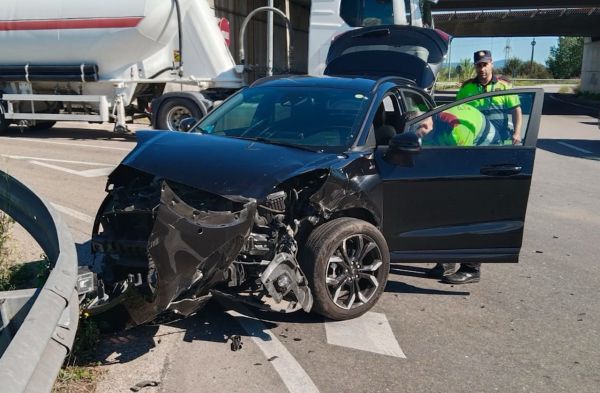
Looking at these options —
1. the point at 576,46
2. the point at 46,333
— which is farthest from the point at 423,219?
the point at 576,46

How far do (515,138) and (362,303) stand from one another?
1.83m

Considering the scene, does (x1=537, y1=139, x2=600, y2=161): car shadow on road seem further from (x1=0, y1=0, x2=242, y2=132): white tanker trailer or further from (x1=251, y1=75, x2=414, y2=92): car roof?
(x1=251, y1=75, x2=414, y2=92): car roof

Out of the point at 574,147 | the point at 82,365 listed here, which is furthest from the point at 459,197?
the point at 574,147

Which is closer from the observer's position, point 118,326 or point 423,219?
point 118,326

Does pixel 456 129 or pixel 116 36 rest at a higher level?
pixel 116 36

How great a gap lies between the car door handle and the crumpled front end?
6.61 feet

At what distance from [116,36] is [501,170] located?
9.53 metres

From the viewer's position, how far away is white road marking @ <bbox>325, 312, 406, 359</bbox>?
377 cm

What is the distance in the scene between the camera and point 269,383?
10.8ft

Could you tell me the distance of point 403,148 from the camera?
13.8ft

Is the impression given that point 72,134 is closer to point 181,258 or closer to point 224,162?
point 224,162

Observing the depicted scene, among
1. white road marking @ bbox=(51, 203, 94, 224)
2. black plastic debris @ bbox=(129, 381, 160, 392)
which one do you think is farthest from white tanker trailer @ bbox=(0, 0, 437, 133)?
black plastic debris @ bbox=(129, 381, 160, 392)

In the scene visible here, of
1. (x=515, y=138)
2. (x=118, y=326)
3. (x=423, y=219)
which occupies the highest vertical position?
(x=515, y=138)

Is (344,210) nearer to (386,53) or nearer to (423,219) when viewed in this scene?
(423,219)
